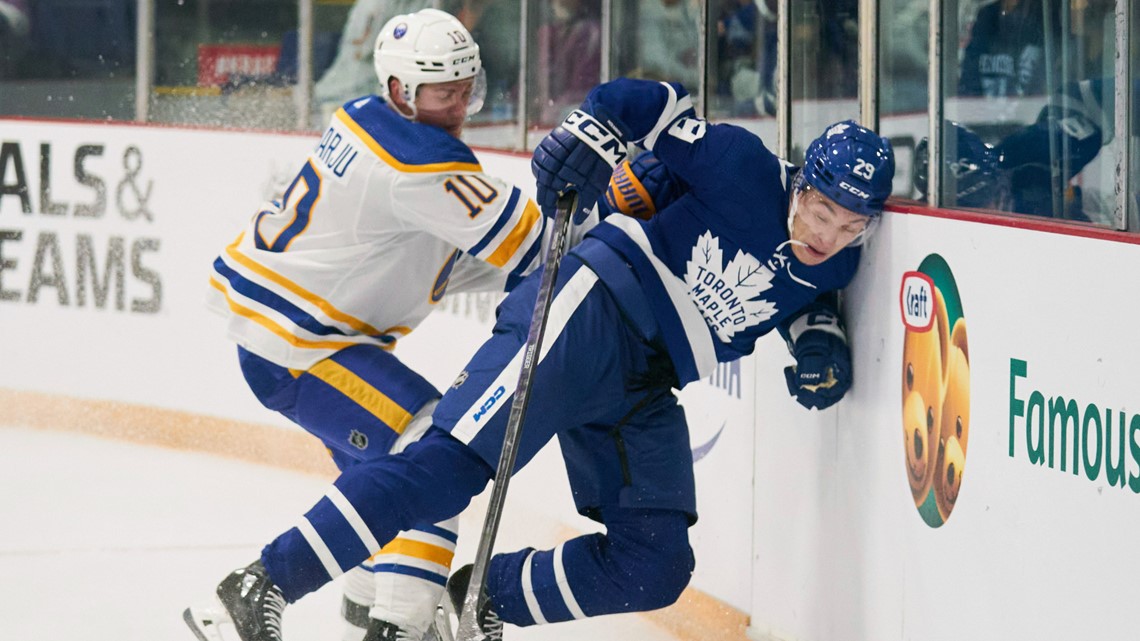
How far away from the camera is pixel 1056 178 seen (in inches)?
83.9

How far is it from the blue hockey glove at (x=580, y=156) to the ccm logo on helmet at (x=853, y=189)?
0.35m

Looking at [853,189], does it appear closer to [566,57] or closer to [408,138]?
[408,138]

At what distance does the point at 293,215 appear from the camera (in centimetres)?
269

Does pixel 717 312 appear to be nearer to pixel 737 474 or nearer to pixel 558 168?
pixel 558 168

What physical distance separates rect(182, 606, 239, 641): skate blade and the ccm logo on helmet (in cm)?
112

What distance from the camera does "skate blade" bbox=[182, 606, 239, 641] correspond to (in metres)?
2.32

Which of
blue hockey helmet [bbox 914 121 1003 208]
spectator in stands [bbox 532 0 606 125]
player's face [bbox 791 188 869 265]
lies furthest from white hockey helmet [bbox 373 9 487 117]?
spectator in stands [bbox 532 0 606 125]

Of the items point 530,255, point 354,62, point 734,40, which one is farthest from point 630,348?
point 354,62

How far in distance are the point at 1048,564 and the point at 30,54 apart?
180 inches

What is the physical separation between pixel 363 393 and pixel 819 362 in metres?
0.77

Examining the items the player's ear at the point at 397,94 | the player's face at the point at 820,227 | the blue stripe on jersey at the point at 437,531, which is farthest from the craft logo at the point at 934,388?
the player's ear at the point at 397,94

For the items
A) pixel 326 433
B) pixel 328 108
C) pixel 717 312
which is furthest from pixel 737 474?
pixel 328 108

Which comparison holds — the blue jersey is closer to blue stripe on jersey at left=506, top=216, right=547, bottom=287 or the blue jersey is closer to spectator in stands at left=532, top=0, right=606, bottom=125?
blue stripe on jersey at left=506, top=216, right=547, bottom=287

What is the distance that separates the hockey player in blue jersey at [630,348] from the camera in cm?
229
